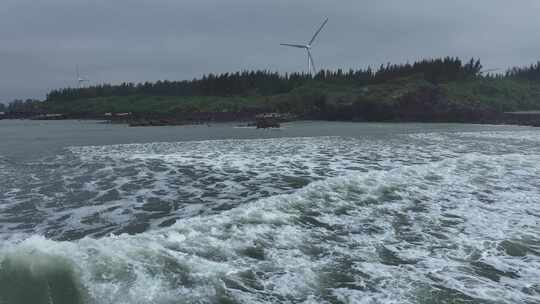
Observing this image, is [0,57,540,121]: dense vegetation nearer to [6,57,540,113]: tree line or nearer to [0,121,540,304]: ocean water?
[6,57,540,113]: tree line

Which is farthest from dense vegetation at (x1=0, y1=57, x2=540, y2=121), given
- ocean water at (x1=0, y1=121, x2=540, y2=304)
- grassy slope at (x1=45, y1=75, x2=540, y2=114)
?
ocean water at (x1=0, y1=121, x2=540, y2=304)

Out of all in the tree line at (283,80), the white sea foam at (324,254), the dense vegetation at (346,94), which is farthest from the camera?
the tree line at (283,80)

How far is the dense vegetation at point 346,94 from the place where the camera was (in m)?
70.2

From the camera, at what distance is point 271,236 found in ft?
22.6

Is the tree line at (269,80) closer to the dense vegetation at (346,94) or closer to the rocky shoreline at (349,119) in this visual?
the dense vegetation at (346,94)

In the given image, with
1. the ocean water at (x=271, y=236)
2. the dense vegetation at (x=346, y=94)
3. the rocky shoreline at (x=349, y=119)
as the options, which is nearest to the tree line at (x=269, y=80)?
the dense vegetation at (x=346, y=94)

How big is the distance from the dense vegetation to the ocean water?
56405mm

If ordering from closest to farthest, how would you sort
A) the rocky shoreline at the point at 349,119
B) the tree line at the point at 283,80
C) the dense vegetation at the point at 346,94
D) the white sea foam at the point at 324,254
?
the white sea foam at the point at 324,254 < the rocky shoreline at the point at 349,119 < the dense vegetation at the point at 346,94 < the tree line at the point at 283,80

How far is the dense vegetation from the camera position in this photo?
70.2 m

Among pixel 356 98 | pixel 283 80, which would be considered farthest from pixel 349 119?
pixel 283 80

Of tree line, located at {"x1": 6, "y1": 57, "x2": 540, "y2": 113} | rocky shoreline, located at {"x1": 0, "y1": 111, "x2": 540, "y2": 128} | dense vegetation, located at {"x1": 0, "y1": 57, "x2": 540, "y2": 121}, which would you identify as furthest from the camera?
tree line, located at {"x1": 6, "y1": 57, "x2": 540, "y2": 113}

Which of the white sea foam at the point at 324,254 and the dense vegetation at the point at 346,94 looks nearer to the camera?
the white sea foam at the point at 324,254

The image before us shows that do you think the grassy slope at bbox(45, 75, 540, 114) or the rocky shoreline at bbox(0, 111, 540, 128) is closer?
the rocky shoreline at bbox(0, 111, 540, 128)

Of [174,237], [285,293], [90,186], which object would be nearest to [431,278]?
[285,293]
